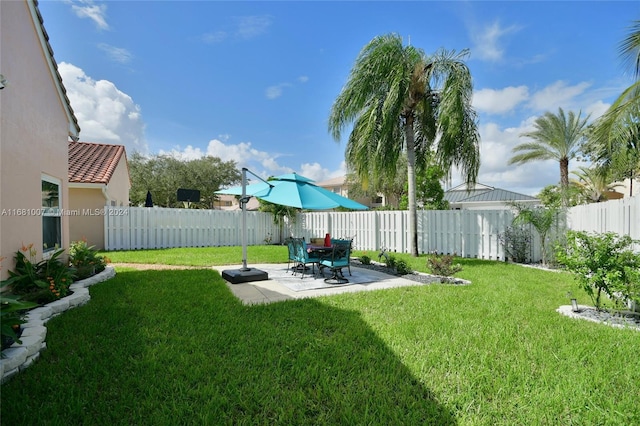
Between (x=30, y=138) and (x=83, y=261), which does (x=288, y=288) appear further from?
(x=30, y=138)

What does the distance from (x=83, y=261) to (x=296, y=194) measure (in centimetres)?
516

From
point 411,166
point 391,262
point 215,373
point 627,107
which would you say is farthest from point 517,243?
point 215,373

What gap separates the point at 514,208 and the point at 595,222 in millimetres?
3210

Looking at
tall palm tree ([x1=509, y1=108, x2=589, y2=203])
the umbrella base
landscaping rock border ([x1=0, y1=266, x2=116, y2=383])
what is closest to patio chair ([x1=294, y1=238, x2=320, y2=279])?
the umbrella base

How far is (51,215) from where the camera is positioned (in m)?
6.34

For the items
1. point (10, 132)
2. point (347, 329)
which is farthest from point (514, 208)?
point (10, 132)

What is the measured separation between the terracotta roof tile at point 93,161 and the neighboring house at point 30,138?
7.20m

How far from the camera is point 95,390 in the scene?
2.64 metres

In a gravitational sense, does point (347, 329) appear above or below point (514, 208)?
below

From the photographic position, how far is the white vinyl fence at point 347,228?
430 inches

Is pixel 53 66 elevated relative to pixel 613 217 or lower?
elevated

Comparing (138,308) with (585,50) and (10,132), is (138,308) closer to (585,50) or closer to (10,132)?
(10,132)

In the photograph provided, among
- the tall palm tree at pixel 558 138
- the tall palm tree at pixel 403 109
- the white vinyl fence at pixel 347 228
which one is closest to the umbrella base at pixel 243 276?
the tall palm tree at pixel 403 109

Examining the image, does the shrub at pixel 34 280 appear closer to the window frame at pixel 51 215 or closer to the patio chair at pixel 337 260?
the window frame at pixel 51 215
